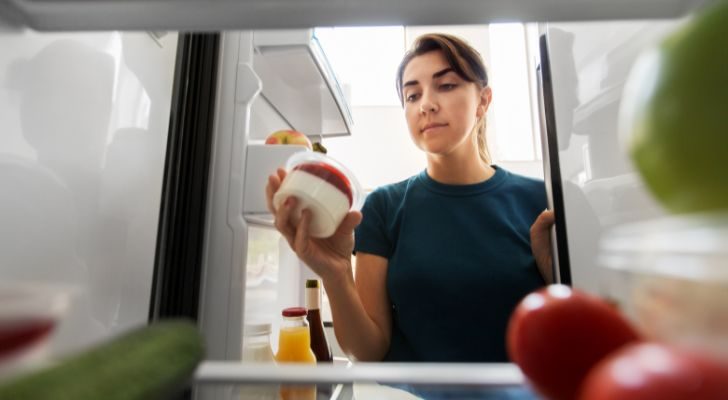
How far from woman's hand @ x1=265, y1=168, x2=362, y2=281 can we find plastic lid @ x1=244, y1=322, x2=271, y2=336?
178 millimetres

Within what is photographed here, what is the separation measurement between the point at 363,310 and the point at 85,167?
605mm

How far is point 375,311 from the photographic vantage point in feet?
3.03

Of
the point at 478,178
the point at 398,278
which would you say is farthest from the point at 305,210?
the point at 478,178

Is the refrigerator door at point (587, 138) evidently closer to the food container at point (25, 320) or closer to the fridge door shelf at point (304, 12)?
the fridge door shelf at point (304, 12)

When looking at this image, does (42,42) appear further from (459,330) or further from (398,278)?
(459,330)

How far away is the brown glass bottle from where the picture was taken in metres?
1.01

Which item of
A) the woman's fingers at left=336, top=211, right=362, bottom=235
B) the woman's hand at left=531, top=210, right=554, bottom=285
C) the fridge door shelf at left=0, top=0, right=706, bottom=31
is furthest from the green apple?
the woman's hand at left=531, top=210, right=554, bottom=285

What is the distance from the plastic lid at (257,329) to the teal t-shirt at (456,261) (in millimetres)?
295

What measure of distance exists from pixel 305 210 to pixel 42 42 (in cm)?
35

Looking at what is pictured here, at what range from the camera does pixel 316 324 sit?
1.02 meters

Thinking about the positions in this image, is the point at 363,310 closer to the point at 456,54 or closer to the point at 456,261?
the point at 456,261

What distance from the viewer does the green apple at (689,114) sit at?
0.60 feet

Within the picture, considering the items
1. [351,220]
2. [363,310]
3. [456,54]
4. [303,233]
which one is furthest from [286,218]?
[456,54]

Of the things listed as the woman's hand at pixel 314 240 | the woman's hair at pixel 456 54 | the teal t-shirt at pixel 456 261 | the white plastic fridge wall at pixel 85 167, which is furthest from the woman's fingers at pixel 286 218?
the woman's hair at pixel 456 54
